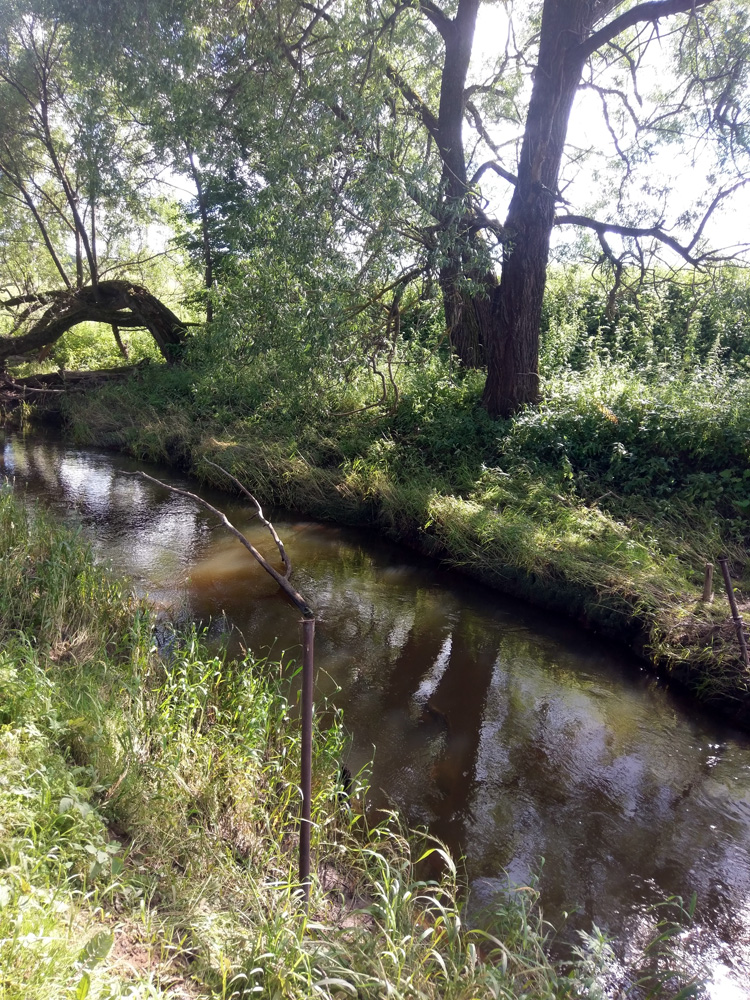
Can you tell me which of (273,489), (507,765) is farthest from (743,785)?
(273,489)

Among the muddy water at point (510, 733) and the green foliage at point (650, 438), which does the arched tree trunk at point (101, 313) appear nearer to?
the muddy water at point (510, 733)

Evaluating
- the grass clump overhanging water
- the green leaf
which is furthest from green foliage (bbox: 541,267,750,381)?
the green leaf

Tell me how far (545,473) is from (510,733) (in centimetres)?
433

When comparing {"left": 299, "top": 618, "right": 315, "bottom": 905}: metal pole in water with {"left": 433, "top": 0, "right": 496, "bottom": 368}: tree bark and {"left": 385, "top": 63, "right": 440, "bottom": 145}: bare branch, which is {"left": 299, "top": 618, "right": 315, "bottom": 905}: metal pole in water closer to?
{"left": 433, "top": 0, "right": 496, "bottom": 368}: tree bark

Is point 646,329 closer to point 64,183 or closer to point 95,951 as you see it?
point 95,951

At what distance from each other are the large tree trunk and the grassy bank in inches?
22.6

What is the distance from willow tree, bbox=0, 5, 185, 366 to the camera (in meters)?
14.5

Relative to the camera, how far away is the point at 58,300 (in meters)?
16.6

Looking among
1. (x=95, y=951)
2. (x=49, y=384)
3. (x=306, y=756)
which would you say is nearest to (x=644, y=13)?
(x=306, y=756)

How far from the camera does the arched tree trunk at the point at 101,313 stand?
16172 millimetres

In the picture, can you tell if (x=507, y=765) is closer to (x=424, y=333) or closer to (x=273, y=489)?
(x=273, y=489)

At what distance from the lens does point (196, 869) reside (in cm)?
274

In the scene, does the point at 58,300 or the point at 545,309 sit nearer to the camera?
the point at 545,309

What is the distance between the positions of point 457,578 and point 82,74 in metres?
10.9
